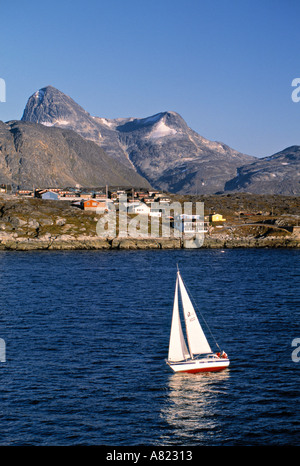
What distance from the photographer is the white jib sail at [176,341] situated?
50031mm

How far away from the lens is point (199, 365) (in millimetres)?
50906

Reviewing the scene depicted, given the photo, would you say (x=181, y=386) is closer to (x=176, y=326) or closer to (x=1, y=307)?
(x=176, y=326)

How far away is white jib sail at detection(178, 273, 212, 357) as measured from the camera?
51156 millimetres

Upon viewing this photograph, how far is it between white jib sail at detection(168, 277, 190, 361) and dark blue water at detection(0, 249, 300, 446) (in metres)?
1.65

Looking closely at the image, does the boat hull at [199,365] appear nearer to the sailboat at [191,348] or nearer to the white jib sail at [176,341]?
the sailboat at [191,348]

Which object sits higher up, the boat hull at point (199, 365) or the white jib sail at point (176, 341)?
the white jib sail at point (176, 341)

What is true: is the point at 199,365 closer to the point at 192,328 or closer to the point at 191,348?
the point at 191,348

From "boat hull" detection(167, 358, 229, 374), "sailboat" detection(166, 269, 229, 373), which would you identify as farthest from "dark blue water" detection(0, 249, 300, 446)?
"sailboat" detection(166, 269, 229, 373)

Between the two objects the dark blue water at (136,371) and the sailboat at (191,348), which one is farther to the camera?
the sailboat at (191,348)

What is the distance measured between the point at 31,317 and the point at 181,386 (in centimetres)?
3309

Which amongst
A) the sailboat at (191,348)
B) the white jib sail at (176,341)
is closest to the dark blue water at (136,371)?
the sailboat at (191,348)

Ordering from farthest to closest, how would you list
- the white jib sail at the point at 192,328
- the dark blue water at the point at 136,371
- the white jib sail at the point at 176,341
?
the white jib sail at the point at 192,328, the white jib sail at the point at 176,341, the dark blue water at the point at 136,371

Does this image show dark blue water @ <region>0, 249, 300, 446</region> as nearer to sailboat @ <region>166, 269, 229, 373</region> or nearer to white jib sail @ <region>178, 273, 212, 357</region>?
sailboat @ <region>166, 269, 229, 373</region>
